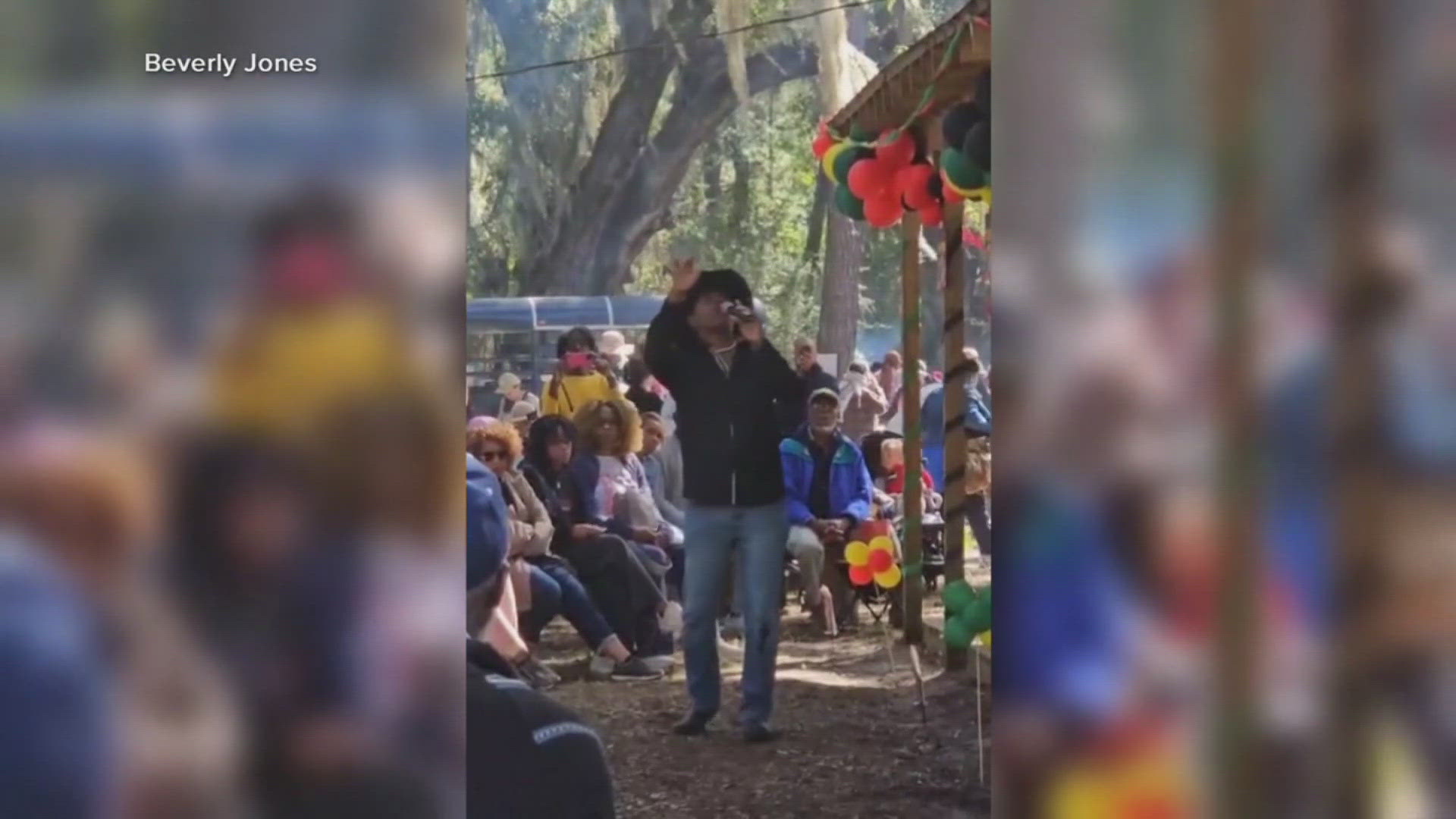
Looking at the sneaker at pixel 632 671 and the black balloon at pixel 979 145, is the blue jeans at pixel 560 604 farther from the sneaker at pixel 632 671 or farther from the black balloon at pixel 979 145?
the black balloon at pixel 979 145

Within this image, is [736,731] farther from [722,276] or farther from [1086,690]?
[1086,690]

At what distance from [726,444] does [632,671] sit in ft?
4.35

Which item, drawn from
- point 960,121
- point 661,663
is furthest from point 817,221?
point 960,121

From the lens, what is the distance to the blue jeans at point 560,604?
491cm

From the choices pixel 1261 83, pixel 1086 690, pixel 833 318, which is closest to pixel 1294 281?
pixel 1261 83

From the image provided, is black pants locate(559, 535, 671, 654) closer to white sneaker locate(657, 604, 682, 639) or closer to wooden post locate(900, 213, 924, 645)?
white sneaker locate(657, 604, 682, 639)

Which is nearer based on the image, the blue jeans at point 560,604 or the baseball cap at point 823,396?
the blue jeans at point 560,604

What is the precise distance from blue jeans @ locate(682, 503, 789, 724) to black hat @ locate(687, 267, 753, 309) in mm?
562

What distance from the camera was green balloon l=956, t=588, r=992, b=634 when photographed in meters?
3.42

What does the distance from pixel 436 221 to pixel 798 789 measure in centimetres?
267

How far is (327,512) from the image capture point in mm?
1495

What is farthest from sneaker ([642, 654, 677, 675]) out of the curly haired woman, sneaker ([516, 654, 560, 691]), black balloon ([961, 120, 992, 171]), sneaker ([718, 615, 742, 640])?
black balloon ([961, 120, 992, 171])

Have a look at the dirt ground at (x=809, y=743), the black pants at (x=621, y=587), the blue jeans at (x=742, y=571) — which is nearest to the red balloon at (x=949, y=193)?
the blue jeans at (x=742, y=571)

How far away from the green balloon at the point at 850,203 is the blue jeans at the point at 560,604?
144 cm
